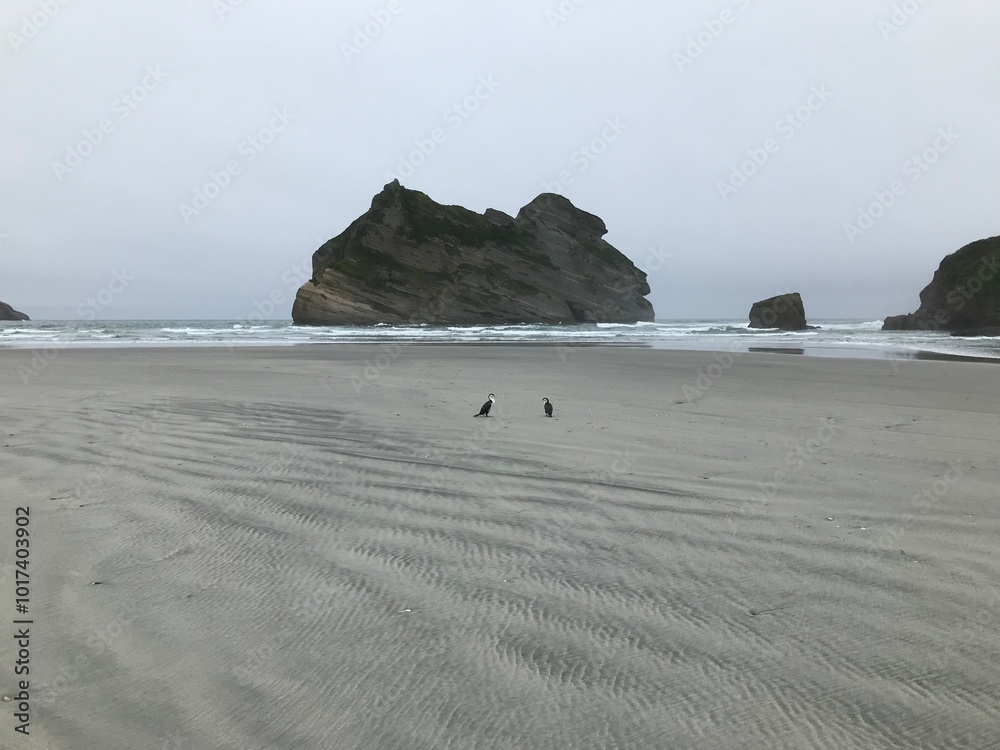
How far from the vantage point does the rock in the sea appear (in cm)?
4988

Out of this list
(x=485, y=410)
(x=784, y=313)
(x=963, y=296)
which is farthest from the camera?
(x=784, y=313)

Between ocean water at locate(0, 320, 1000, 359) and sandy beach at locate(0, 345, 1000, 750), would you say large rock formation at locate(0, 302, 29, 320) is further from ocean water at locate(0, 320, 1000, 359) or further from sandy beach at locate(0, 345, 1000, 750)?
sandy beach at locate(0, 345, 1000, 750)

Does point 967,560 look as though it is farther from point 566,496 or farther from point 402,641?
point 402,641

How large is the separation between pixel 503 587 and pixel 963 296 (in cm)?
5251

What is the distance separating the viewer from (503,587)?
10.4ft

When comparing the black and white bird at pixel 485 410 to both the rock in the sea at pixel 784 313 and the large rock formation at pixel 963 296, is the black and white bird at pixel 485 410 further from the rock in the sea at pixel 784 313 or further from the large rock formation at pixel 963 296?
the rock in the sea at pixel 784 313

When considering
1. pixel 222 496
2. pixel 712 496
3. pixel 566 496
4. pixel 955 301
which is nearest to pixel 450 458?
pixel 566 496

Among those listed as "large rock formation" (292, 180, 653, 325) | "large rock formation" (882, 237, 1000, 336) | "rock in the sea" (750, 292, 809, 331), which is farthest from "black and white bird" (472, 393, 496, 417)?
"large rock formation" (292, 180, 653, 325)

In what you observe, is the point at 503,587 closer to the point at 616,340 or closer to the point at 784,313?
the point at 616,340

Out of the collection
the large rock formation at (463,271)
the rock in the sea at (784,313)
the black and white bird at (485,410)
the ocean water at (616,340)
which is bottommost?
the black and white bird at (485,410)

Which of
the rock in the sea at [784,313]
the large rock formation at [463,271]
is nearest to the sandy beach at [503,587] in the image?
the rock in the sea at [784,313]

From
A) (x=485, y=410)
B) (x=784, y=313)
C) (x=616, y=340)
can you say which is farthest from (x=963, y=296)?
(x=485, y=410)

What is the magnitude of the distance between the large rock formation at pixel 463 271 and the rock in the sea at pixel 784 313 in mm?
32194

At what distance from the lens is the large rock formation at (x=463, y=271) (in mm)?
70250
